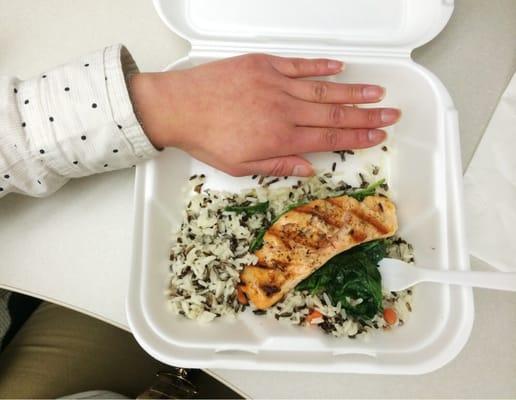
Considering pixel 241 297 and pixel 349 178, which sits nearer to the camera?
pixel 241 297

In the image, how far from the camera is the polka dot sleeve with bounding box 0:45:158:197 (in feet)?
3.04

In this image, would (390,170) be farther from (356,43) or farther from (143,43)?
(143,43)

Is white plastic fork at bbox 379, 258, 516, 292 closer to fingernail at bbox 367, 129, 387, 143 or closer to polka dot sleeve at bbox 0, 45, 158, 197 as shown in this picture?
fingernail at bbox 367, 129, 387, 143

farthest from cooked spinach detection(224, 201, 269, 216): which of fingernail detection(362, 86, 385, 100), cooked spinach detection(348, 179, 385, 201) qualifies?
fingernail detection(362, 86, 385, 100)

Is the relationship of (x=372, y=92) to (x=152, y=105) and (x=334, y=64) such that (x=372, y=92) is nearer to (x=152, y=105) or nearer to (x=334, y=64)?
(x=334, y=64)

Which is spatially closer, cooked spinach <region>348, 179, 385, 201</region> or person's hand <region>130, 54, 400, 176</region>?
person's hand <region>130, 54, 400, 176</region>

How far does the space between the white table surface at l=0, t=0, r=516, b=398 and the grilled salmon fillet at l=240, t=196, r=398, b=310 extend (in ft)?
0.64

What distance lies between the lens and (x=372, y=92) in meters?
1.09

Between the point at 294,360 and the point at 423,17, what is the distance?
92 cm

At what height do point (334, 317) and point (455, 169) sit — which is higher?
point (455, 169)

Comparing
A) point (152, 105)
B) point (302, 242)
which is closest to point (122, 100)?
point (152, 105)

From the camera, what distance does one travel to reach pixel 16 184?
0.97 metres

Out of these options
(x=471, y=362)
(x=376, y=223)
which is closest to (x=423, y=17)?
(x=376, y=223)

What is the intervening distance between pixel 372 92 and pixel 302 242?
40cm
